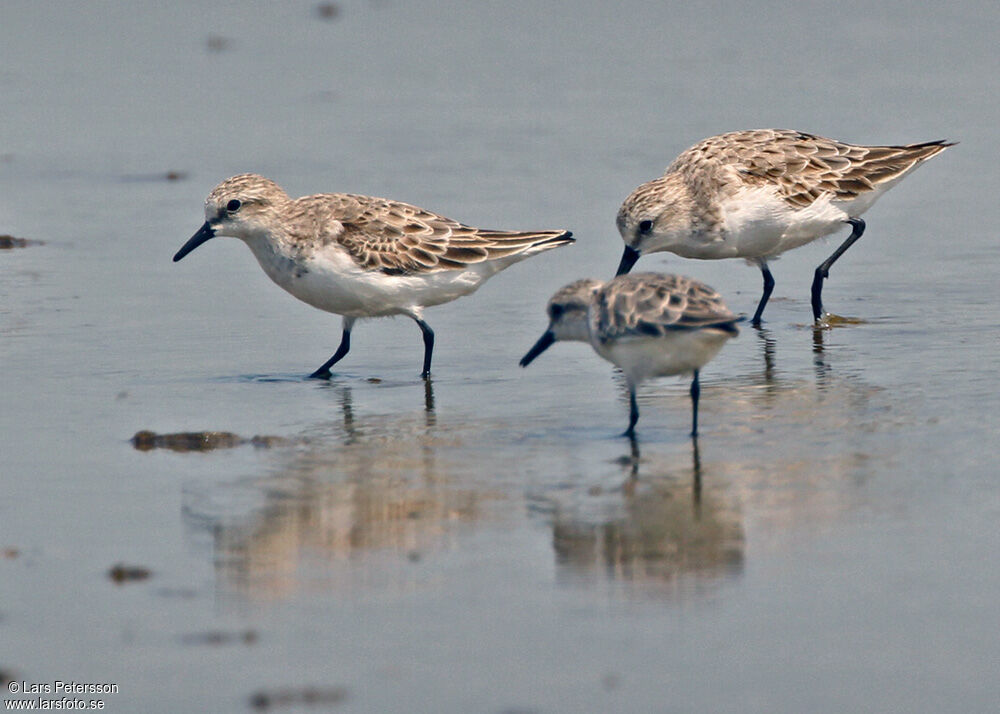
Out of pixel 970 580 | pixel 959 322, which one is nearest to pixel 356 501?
pixel 970 580

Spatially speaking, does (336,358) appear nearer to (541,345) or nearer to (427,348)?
(427,348)

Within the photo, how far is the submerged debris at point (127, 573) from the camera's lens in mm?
7797

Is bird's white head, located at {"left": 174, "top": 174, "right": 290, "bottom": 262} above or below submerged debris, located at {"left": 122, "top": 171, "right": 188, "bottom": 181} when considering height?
below

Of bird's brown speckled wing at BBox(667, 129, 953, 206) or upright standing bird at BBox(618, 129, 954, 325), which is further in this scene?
bird's brown speckled wing at BBox(667, 129, 953, 206)

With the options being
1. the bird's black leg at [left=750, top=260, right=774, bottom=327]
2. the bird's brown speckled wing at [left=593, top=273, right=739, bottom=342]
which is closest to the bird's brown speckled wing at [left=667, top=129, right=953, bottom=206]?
the bird's black leg at [left=750, top=260, right=774, bottom=327]

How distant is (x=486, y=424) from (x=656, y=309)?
4.94ft

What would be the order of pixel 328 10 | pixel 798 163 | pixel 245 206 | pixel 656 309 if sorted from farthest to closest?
pixel 328 10 → pixel 798 163 → pixel 245 206 → pixel 656 309

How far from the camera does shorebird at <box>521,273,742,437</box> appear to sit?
9570mm

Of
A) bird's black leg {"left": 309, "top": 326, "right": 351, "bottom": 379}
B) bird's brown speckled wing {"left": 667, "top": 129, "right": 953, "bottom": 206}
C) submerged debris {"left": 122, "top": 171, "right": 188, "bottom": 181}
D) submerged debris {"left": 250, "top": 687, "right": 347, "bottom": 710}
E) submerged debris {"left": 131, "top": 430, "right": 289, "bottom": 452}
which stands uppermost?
submerged debris {"left": 122, "top": 171, "right": 188, "bottom": 181}

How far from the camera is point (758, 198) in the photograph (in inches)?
543

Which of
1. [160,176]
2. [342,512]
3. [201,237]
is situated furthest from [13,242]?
[342,512]

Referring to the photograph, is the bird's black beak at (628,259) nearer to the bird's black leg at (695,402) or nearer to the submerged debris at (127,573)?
the bird's black leg at (695,402)

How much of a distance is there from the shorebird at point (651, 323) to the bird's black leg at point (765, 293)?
134 inches

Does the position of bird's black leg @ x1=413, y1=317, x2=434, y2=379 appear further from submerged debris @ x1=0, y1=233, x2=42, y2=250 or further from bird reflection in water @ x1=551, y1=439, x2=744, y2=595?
submerged debris @ x1=0, y1=233, x2=42, y2=250
